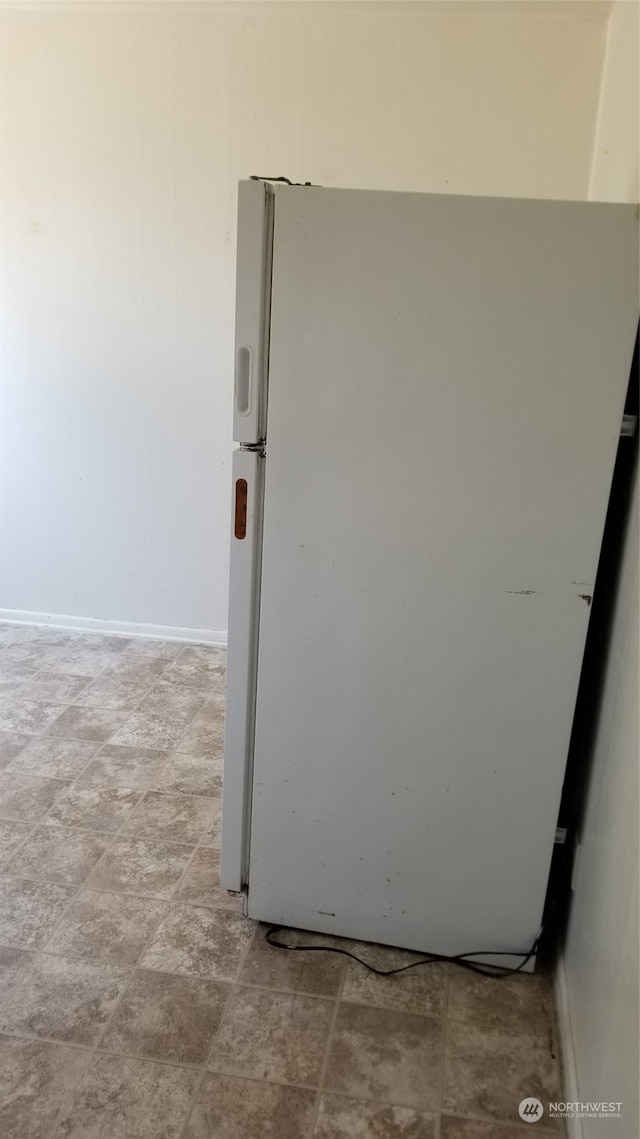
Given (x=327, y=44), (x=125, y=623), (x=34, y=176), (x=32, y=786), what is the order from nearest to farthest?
(x=32, y=786)
(x=327, y=44)
(x=34, y=176)
(x=125, y=623)

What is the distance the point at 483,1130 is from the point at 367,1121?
0.21 metres

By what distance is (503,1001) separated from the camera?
168 centimetres

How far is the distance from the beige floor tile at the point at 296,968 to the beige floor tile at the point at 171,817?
1.55ft

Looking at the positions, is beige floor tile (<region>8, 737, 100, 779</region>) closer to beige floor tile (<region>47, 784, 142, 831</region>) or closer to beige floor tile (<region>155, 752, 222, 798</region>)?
beige floor tile (<region>47, 784, 142, 831</region>)

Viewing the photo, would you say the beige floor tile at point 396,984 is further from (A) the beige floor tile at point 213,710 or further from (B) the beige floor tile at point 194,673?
(B) the beige floor tile at point 194,673

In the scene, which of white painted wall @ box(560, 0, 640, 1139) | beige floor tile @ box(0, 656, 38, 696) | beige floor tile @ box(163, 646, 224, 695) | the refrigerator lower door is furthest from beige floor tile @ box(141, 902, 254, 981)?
beige floor tile @ box(0, 656, 38, 696)

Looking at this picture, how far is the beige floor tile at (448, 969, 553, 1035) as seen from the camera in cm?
163

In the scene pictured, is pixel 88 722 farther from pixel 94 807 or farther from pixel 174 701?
pixel 94 807

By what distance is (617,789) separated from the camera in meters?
1.38

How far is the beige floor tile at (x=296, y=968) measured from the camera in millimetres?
1708

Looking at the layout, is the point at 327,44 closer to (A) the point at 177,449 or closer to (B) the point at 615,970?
(A) the point at 177,449

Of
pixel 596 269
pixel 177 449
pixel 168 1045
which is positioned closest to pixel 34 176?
pixel 177 449

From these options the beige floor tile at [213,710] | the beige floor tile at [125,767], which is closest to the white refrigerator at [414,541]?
the beige floor tile at [125,767]

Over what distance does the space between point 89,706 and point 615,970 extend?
2.24m
